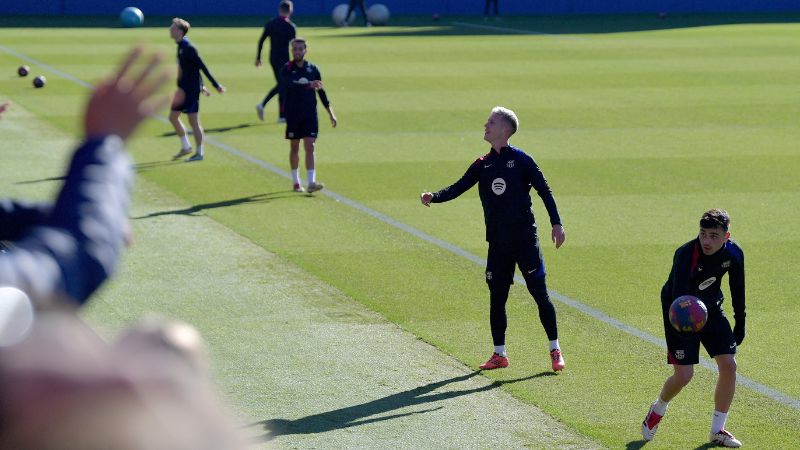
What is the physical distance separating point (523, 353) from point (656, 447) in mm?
2323

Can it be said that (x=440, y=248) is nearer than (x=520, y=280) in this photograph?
No

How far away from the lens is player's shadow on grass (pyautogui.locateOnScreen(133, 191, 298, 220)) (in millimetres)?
15859

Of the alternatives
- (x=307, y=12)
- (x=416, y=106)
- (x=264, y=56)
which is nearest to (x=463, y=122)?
(x=416, y=106)

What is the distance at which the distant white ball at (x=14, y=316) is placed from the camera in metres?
1.36

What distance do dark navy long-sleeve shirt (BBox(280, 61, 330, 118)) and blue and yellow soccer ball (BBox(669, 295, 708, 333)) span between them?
9.86 metres

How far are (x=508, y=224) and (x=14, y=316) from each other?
27.4 ft

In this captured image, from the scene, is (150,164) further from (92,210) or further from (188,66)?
(92,210)

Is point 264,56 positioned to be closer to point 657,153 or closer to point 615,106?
point 615,106

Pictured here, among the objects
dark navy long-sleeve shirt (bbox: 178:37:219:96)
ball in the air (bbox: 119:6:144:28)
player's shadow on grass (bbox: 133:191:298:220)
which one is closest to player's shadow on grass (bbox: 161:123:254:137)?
dark navy long-sleeve shirt (bbox: 178:37:219:96)

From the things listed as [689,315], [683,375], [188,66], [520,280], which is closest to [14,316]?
[689,315]

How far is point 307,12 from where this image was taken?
54.5m

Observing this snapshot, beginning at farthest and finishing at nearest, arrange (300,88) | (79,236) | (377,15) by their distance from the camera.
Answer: (377,15) < (300,88) < (79,236)

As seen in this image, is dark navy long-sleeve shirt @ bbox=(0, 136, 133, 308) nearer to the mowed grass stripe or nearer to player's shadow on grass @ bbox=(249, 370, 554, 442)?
the mowed grass stripe

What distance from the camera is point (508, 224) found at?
9648 mm
